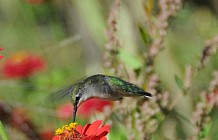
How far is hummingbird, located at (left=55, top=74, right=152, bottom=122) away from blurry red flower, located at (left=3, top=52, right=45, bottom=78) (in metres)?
1.74

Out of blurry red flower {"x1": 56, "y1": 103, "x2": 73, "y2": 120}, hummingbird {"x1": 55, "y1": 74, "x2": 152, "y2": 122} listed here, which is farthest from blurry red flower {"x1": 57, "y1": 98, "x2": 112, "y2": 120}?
hummingbird {"x1": 55, "y1": 74, "x2": 152, "y2": 122}

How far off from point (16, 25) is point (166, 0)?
9.89 ft

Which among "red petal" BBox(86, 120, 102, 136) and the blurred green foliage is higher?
the blurred green foliage

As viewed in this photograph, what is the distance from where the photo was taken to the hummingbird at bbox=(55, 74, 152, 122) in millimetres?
1383

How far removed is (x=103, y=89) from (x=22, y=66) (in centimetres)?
181

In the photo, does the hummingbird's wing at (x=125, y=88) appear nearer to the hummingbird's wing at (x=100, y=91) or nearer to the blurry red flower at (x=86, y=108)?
the hummingbird's wing at (x=100, y=91)

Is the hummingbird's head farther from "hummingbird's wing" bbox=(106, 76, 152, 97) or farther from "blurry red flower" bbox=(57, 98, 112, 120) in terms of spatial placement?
"blurry red flower" bbox=(57, 98, 112, 120)

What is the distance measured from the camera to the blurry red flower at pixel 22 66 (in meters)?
3.15

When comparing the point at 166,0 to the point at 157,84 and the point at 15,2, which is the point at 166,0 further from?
the point at 15,2

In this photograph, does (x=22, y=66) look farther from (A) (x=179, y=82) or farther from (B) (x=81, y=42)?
(A) (x=179, y=82)

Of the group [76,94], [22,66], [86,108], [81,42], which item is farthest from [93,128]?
[81,42]

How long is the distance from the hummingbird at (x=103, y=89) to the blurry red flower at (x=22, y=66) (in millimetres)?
1737

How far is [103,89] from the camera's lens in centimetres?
143

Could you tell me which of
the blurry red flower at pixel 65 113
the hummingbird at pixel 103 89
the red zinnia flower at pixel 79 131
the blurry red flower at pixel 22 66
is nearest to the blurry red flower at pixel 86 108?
the blurry red flower at pixel 65 113
